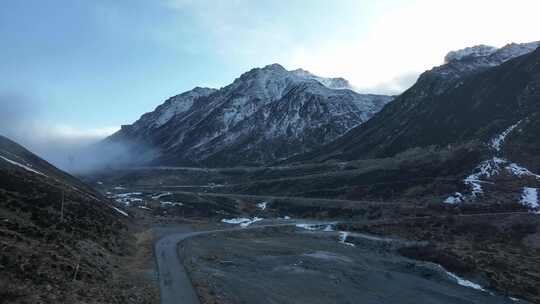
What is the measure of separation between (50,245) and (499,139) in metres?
129

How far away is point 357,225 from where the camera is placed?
303 feet

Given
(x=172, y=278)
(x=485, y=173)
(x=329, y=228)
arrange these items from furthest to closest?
(x=485, y=173)
(x=329, y=228)
(x=172, y=278)

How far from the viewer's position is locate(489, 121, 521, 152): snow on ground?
13107cm

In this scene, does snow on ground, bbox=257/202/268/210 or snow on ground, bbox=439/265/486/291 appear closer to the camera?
snow on ground, bbox=439/265/486/291

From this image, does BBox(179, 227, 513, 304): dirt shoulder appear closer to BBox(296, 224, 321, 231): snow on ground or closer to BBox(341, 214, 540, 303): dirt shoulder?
BBox(341, 214, 540, 303): dirt shoulder

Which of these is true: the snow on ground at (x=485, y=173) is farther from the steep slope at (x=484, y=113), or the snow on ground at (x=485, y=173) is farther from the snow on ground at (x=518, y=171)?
the steep slope at (x=484, y=113)

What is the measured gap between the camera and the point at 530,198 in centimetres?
9438

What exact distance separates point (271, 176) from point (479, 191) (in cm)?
9766

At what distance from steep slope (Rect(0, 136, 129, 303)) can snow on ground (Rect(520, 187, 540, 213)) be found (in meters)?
76.3

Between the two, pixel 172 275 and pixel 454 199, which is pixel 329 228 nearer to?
pixel 454 199

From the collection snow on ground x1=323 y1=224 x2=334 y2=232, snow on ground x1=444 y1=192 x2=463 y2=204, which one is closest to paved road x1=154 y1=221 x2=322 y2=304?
snow on ground x1=323 y1=224 x2=334 y2=232

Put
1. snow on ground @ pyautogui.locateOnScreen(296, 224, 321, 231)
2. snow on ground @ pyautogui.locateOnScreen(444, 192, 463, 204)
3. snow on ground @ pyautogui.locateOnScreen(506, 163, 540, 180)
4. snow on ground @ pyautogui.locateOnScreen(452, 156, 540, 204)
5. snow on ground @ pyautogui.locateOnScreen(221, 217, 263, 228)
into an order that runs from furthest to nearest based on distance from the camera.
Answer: snow on ground @ pyautogui.locateOnScreen(506, 163, 540, 180) < snow on ground @ pyautogui.locateOnScreen(221, 217, 263, 228) < snow on ground @ pyautogui.locateOnScreen(452, 156, 540, 204) < snow on ground @ pyautogui.locateOnScreen(444, 192, 463, 204) < snow on ground @ pyautogui.locateOnScreen(296, 224, 321, 231)

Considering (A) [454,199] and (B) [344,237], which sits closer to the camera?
(B) [344,237]

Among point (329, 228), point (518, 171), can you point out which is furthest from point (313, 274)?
point (518, 171)
